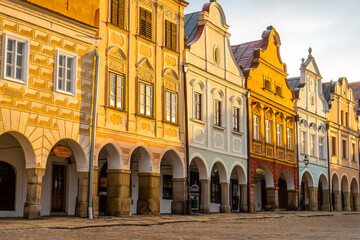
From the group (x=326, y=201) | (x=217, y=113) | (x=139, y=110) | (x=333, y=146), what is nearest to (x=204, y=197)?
(x=217, y=113)

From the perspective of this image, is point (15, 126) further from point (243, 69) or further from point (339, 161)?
point (339, 161)

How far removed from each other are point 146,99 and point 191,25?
8.16 meters

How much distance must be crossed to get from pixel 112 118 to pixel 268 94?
15754 millimetres

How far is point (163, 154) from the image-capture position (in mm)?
24750

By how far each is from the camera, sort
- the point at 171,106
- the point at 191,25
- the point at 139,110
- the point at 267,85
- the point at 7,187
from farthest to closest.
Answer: the point at 267,85, the point at 191,25, the point at 171,106, the point at 139,110, the point at 7,187

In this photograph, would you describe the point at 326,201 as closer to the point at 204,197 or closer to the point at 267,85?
the point at 267,85

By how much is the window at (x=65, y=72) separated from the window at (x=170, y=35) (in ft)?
21.1

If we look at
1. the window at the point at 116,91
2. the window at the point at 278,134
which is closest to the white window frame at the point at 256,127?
the window at the point at 278,134

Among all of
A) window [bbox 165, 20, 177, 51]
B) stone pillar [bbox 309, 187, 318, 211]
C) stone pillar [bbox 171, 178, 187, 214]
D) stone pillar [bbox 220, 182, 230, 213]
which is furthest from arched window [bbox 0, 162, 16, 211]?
stone pillar [bbox 309, 187, 318, 211]

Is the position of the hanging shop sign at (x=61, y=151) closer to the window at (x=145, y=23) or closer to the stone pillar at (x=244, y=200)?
the window at (x=145, y=23)

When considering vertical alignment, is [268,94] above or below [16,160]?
above

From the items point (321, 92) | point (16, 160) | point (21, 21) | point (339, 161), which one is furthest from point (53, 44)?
point (339, 161)

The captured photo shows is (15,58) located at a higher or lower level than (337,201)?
higher

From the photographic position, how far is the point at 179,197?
25562mm
